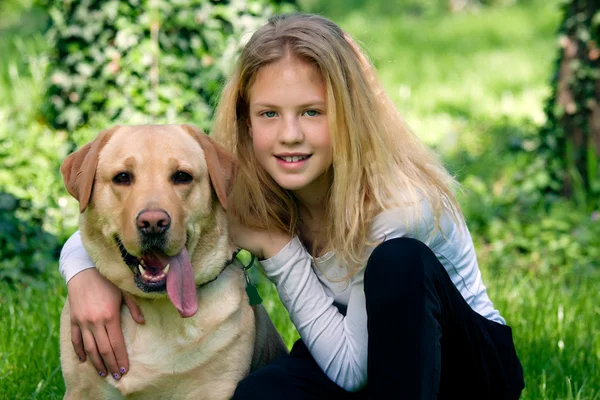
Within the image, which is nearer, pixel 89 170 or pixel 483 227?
pixel 89 170

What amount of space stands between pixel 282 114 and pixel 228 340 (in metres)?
0.80

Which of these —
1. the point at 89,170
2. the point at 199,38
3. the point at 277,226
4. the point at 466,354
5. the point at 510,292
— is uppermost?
the point at 199,38

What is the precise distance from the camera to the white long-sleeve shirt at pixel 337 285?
9.39 feet

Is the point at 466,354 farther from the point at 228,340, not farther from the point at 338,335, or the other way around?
the point at 228,340

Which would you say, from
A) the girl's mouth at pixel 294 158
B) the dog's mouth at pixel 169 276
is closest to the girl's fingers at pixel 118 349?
the dog's mouth at pixel 169 276

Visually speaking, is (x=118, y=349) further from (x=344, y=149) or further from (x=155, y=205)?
(x=344, y=149)

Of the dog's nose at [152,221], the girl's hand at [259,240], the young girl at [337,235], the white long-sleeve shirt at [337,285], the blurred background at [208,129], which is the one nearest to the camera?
the dog's nose at [152,221]

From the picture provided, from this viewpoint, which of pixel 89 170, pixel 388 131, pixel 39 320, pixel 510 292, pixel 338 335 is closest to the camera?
pixel 89 170

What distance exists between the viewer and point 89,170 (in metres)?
2.72

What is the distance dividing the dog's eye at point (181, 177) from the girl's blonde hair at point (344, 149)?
0.32 m

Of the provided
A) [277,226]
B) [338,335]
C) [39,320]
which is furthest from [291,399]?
[39,320]

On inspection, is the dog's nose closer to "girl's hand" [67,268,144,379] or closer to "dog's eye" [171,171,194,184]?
"dog's eye" [171,171,194,184]

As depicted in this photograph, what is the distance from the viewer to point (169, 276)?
2664 mm

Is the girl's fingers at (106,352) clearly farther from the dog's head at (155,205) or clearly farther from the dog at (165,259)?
the dog's head at (155,205)
